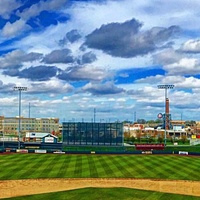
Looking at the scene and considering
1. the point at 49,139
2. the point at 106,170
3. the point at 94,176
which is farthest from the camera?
the point at 49,139

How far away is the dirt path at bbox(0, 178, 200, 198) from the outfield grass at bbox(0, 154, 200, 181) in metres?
2.24

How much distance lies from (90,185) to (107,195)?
27.1 ft

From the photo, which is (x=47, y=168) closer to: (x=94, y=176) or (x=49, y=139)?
(x=94, y=176)

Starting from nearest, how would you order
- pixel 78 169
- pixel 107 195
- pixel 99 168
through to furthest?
1. pixel 107 195
2. pixel 78 169
3. pixel 99 168

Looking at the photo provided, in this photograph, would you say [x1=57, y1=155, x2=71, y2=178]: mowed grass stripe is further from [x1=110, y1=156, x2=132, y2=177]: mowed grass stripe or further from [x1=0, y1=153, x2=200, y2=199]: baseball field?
[x1=110, y1=156, x2=132, y2=177]: mowed grass stripe

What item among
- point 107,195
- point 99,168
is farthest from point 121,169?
point 107,195

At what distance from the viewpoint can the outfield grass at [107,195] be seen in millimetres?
45031

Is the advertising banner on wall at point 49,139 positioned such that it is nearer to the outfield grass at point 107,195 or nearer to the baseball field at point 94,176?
the baseball field at point 94,176

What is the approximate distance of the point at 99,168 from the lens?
65062mm

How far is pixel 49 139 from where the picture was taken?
119562 mm

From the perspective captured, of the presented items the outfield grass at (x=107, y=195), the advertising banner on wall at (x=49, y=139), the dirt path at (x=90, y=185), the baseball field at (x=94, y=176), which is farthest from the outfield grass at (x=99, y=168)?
the advertising banner on wall at (x=49, y=139)

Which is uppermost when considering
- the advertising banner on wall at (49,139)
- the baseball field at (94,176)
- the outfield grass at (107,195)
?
the advertising banner on wall at (49,139)

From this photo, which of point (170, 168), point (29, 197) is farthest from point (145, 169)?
point (29, 197)

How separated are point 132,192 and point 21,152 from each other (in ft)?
166
